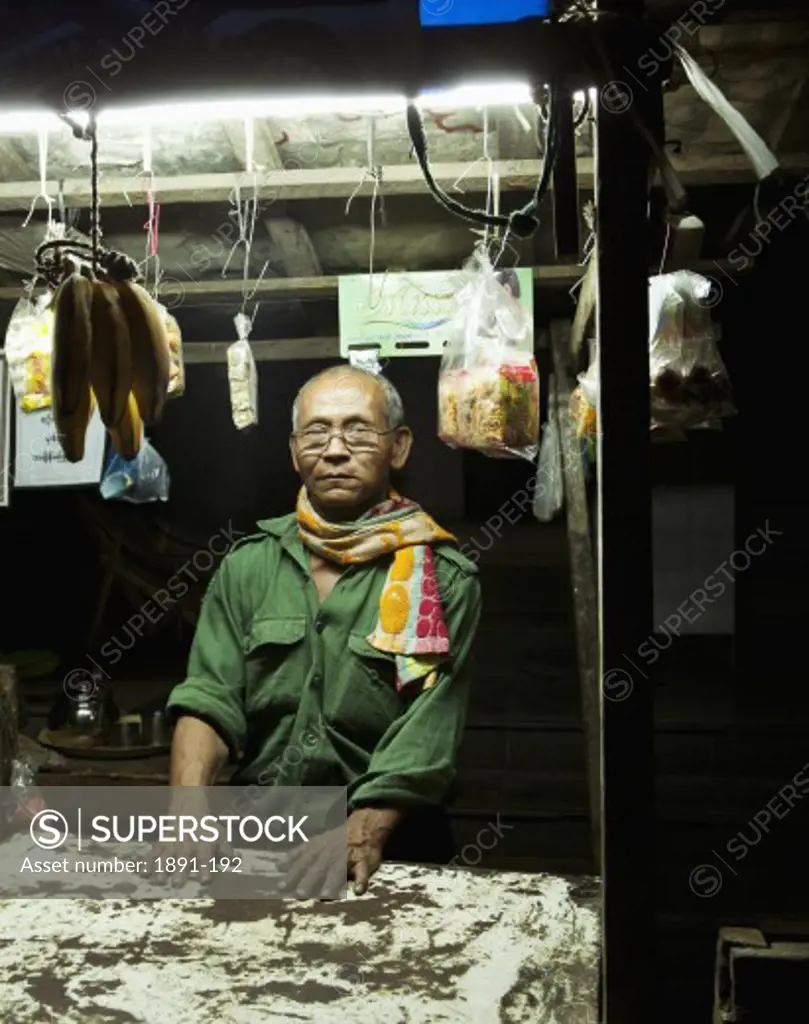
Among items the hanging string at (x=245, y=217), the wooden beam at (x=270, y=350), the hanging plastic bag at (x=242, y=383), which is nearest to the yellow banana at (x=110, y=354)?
the hanging string at (x=245, y=217)

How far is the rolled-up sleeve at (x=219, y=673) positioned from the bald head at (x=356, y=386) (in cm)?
73

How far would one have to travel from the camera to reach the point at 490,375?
3852mm

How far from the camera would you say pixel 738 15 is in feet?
9.32

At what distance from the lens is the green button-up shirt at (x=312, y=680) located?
9.69 ft

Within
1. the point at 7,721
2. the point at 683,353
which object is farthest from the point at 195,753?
the point at 683,353

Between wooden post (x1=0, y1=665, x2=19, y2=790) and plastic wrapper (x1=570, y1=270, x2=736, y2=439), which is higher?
plastic wrapper (x1=570, y1=270, x2=736, y2=439)

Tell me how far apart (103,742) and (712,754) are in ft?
12.5

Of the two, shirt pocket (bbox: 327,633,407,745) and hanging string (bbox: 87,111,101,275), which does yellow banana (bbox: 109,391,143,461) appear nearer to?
hanging string (bbox: 87,111,101,275)

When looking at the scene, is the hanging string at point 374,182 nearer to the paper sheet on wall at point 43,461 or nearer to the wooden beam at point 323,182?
the wooden beam at point 323,182

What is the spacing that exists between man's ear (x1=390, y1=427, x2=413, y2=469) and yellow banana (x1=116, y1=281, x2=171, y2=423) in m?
1.16

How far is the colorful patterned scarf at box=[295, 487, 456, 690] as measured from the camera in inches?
119

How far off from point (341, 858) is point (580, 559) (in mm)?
2768

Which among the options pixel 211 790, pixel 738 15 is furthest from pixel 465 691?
pixel 738 15

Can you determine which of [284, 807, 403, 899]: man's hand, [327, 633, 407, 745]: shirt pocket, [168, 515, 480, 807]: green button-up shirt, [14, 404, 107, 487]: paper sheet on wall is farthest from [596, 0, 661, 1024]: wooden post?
[14, 404, 107, 487]: paper sheet on wall
